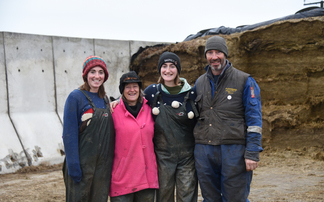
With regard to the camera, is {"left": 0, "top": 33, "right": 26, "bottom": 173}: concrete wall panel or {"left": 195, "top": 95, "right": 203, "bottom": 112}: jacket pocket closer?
{"left": 195, "top": 95, "right": 203, "bottom": 112}: jacket pocket

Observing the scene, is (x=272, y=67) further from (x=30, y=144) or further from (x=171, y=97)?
(x=30, y=144)

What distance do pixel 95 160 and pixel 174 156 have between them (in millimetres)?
793

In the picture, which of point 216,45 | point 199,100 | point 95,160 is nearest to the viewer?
point 95,160

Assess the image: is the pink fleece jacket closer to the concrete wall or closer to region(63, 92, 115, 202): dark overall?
region(63, 92, 115, 202): dark overall

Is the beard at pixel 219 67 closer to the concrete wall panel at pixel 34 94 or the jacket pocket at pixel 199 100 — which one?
the jacket pocket at pixel 199 100

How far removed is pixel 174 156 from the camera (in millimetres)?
2891

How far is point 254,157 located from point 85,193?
1577 mm

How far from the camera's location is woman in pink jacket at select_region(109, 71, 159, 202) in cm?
271

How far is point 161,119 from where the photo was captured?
2906 mm

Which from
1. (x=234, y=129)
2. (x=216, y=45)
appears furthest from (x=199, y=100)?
(x=216, y=45)

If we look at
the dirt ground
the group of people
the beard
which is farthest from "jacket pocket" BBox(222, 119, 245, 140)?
the dirt ground

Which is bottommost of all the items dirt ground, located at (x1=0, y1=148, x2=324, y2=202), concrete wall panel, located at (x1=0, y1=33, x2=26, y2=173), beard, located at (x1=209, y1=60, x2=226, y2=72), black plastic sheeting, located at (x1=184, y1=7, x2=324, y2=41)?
dirt ground, located at (x1=0, y1=148, x2=324, y2=202)

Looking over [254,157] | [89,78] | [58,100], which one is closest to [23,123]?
[58,100]

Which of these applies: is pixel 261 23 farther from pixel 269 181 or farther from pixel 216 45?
pixel 216 45
